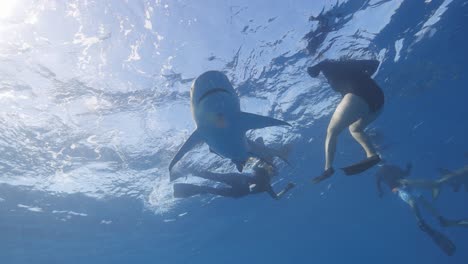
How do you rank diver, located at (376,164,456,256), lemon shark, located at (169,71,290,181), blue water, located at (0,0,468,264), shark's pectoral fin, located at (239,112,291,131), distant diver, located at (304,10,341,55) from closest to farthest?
lemon shark, located at (169,71,290,181) < shark's pectoral fin, located at (239,112,291,131) < blue water, located at (0,0,468,264) < distant diver, located at (304,10,341,55) < diver, located at (376,164,456,256)

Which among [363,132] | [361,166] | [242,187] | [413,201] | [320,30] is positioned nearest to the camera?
[361,166]

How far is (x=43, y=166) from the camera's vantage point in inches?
627

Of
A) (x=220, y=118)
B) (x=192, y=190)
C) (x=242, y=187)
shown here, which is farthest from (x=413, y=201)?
(x=220, y=118)

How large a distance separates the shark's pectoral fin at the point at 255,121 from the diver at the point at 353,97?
124 centimetres

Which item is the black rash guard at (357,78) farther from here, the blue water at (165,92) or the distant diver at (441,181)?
the distant diver at (441,181)

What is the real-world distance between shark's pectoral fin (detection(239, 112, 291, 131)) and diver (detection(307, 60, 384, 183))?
4.06 ft

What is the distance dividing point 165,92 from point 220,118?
18.2ft

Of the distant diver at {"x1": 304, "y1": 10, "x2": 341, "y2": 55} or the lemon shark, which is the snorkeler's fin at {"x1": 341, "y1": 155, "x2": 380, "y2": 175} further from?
the distant diver at {"x1": 304, "y1": 10, "x2": 341, "y2": 55}

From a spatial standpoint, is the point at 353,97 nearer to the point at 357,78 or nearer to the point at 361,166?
the point at 357,78

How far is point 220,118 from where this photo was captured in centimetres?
673

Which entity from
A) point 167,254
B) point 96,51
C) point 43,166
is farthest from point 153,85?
point 167,254

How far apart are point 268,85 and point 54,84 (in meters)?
8.09

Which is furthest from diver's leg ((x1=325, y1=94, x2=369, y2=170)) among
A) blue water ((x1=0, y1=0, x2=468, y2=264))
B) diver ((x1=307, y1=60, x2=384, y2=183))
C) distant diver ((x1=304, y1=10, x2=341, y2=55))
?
distant diver ((x1=304, y1=10, x2=341, y2=55))

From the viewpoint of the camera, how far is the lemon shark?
5.82 m
